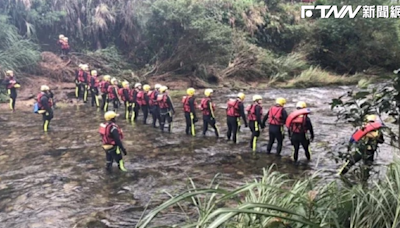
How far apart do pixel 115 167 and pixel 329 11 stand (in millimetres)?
19607

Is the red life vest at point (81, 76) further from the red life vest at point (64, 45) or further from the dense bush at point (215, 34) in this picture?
the dense bush at point (215, 34)

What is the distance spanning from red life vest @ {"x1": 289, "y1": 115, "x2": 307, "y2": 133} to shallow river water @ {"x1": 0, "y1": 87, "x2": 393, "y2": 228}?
0.81 metres

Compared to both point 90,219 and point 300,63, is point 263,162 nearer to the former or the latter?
point 90,219

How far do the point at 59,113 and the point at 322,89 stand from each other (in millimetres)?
12414

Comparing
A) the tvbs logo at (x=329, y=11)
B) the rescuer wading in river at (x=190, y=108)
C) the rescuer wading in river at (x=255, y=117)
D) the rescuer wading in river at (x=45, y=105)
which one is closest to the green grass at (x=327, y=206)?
the rescuer wading in river at (x=255, y=117)

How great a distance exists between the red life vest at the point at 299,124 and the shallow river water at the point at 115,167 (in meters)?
0.81

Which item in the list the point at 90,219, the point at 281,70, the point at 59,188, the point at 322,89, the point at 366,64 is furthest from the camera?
the point at 366,64

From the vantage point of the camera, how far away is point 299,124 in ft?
30.6

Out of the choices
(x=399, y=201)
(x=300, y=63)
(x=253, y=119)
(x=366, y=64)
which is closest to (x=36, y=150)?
(x=253, y=119)

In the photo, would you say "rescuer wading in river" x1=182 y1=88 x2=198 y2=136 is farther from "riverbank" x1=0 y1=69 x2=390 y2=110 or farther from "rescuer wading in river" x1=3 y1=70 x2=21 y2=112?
"rescuer wading in river" x1=3 y1=70 x2=21 y2=112

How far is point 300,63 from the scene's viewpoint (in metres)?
24.0

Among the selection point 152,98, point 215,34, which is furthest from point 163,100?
point 215,34

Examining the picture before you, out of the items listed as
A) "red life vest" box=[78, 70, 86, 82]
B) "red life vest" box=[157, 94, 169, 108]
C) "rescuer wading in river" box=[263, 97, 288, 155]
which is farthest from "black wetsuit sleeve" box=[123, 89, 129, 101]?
"rescuer wading in river" box=[263, 97, 288, 155]

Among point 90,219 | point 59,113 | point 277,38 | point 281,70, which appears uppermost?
point 277,38
